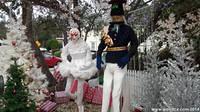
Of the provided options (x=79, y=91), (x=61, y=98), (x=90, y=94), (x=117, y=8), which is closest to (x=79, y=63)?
(x=79, y=91)

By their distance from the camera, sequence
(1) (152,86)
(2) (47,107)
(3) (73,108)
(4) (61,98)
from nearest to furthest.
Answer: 1. (1) (152,86)
2. (2) (47,107)
3. (3) (73,108)
4. (4) (61,98)

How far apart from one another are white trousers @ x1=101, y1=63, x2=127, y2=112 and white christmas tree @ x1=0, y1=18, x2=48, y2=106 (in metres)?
1.05

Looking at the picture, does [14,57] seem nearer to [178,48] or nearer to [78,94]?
[78,94]

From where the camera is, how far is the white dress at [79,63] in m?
8.59

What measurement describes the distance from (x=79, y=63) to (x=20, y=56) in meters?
1.44

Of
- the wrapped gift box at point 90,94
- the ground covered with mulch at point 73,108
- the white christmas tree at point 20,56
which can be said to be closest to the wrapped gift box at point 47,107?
the ground covered with mulch at point 73,108

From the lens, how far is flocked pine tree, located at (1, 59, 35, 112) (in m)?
5.74

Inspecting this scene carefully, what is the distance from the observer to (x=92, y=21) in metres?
11.9

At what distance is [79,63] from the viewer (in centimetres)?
867

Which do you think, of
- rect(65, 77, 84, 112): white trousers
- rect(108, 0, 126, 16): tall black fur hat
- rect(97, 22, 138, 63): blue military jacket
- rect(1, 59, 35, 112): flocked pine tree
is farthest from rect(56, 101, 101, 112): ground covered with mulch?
rect(1, 59, 35, 112): flocked pine tree

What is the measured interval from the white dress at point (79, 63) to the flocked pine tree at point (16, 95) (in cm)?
273

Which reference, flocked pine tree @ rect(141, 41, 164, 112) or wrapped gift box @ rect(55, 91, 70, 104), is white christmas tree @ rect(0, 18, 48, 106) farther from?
wrapped gift box @ rect(55, 91, 70, 104)

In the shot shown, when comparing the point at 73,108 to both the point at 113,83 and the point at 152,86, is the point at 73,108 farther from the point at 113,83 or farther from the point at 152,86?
the point at 152,86

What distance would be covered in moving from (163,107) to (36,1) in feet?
11.5
